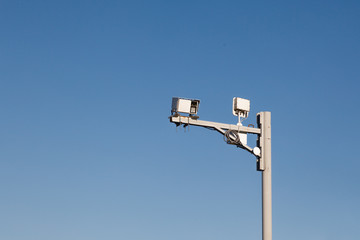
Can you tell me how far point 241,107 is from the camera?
730 inches

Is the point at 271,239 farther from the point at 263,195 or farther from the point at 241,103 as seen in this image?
the point at 241,103

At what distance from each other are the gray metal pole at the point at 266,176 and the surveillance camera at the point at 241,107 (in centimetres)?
47

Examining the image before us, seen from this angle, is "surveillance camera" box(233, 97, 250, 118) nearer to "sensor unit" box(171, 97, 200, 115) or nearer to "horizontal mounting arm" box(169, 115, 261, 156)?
"horizontal mounting arm" box(169, 115, 261, 156)

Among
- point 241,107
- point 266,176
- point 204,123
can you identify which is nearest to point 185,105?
point 204,123

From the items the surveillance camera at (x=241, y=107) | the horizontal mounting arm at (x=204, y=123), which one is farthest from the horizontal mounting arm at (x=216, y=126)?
the surveillance camera at (x=241, y=107)

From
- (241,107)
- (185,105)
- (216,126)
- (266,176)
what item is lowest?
(266,176)

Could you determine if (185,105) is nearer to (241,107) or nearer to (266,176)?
(241,107)

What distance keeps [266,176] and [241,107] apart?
1941mm

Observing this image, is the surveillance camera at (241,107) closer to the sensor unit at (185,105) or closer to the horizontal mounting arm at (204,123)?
the horizontal mounting arm at (204,123)

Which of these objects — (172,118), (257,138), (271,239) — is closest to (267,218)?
(271,239)

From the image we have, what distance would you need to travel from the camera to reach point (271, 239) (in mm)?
17203

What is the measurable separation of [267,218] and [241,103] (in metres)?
3.10

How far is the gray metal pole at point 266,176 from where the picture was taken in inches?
681

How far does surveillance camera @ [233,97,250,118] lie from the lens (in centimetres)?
1856
